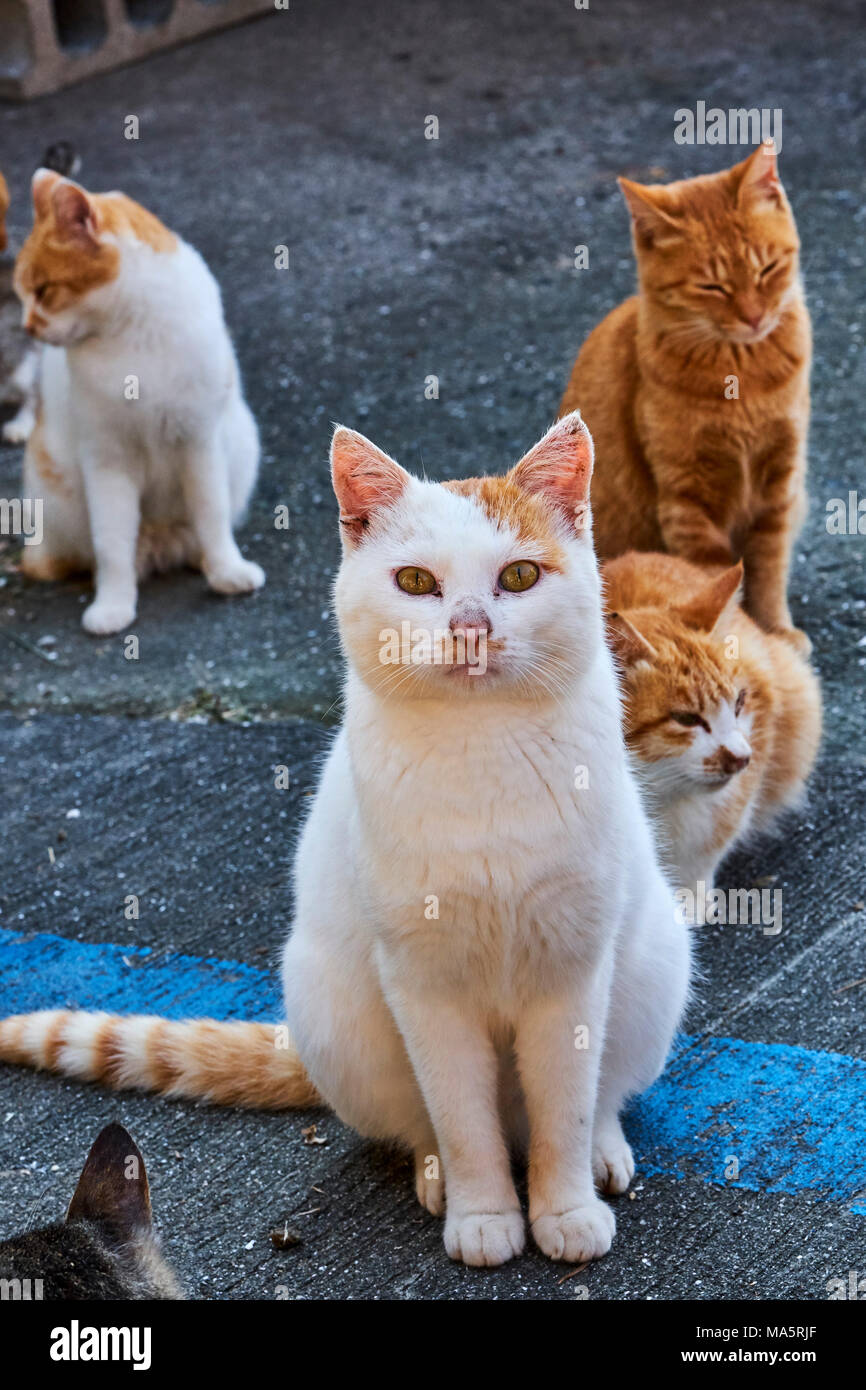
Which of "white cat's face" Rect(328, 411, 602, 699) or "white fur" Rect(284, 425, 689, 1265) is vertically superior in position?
"white cat's face" Rect(328, 411, 602, 699)

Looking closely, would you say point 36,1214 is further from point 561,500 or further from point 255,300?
point 255,300

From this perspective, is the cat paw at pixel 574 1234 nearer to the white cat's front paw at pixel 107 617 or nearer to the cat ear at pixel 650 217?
the cat ear at pixel 650 217

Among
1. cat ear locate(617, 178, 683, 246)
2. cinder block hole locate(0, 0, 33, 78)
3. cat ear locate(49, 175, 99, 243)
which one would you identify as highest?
cinder block hole locate(0, 0, 33, 78)

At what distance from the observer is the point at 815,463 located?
202 inches

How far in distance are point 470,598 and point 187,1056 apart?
119cm

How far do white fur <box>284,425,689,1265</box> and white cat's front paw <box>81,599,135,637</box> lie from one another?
8.07ft

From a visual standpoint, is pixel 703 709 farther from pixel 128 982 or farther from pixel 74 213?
pixel 74 213

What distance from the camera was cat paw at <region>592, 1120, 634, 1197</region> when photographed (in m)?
2.57

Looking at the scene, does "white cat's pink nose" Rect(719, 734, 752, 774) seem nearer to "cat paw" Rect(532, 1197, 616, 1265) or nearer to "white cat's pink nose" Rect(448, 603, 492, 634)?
"cat paw" Rect(532, 1197, 616, 1265)

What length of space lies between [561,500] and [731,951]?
1.37m

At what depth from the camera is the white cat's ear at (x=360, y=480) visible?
2.24 metres

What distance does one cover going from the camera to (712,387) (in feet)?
12.4

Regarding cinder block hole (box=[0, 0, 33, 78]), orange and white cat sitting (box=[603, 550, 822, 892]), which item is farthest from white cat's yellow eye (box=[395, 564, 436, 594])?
cinder block hole (box=[0, 0, 33, 78])
